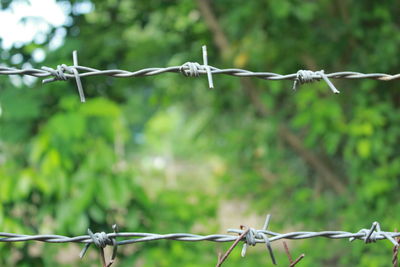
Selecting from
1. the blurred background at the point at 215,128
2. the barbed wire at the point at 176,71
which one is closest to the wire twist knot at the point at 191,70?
the barbed wire at the point at 176,71

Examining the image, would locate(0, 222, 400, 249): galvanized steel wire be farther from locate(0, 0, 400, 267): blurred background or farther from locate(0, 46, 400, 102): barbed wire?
locate(0, 0, 400, 267): blurred background

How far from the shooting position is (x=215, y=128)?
13.4ft

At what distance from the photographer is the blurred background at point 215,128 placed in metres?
2.35

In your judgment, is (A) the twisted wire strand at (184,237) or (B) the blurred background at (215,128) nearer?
(A) the twisted wire strand at (184,237)

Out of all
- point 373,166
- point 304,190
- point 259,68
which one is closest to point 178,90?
point 259,68

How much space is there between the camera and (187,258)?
2.57m

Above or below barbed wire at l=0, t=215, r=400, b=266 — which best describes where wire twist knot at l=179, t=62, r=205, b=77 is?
above

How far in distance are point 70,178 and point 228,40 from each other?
5.17 feet

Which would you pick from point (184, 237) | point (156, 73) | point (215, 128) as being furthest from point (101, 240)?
point (215, 128)

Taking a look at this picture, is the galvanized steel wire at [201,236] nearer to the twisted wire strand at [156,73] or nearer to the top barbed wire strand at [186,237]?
the top barbed wire strand at [186,237]

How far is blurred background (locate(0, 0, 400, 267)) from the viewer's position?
235 cm

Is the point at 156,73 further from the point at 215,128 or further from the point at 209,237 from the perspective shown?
the point at 215,128

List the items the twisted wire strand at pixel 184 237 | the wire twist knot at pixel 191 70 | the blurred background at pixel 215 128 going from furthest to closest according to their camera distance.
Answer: the blurred background at pixel 215 128 → the wire twist knot at pixel 191 70 → the twisted wire strand at pixel 184 237

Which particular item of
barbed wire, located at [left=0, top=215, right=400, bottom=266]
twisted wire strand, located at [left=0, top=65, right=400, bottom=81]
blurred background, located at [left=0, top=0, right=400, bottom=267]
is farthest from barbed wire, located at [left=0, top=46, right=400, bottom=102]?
blurred background, located at [left=0, top=0, right=400, bottom=267]
